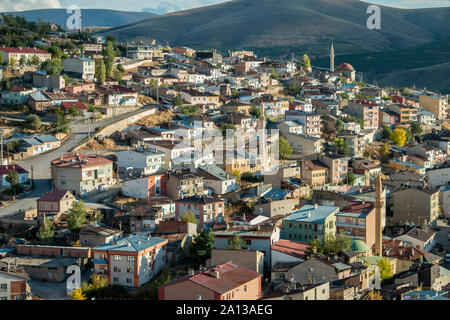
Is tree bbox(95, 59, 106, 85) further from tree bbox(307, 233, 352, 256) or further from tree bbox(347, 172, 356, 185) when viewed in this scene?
tree bbox(307, 233, 352, 256)

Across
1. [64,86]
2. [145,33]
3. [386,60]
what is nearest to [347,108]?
[64,86]

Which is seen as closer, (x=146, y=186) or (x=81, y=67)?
(x=146, y=186)

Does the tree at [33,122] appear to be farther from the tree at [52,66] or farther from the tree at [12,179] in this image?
the tree at [52,66]

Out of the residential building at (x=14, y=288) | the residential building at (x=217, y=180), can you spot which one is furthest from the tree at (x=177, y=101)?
the residential building at (x=14, y=288)

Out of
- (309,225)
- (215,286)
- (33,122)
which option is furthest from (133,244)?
(33,122)

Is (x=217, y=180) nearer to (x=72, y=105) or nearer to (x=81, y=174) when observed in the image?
(x=81, y=174)
